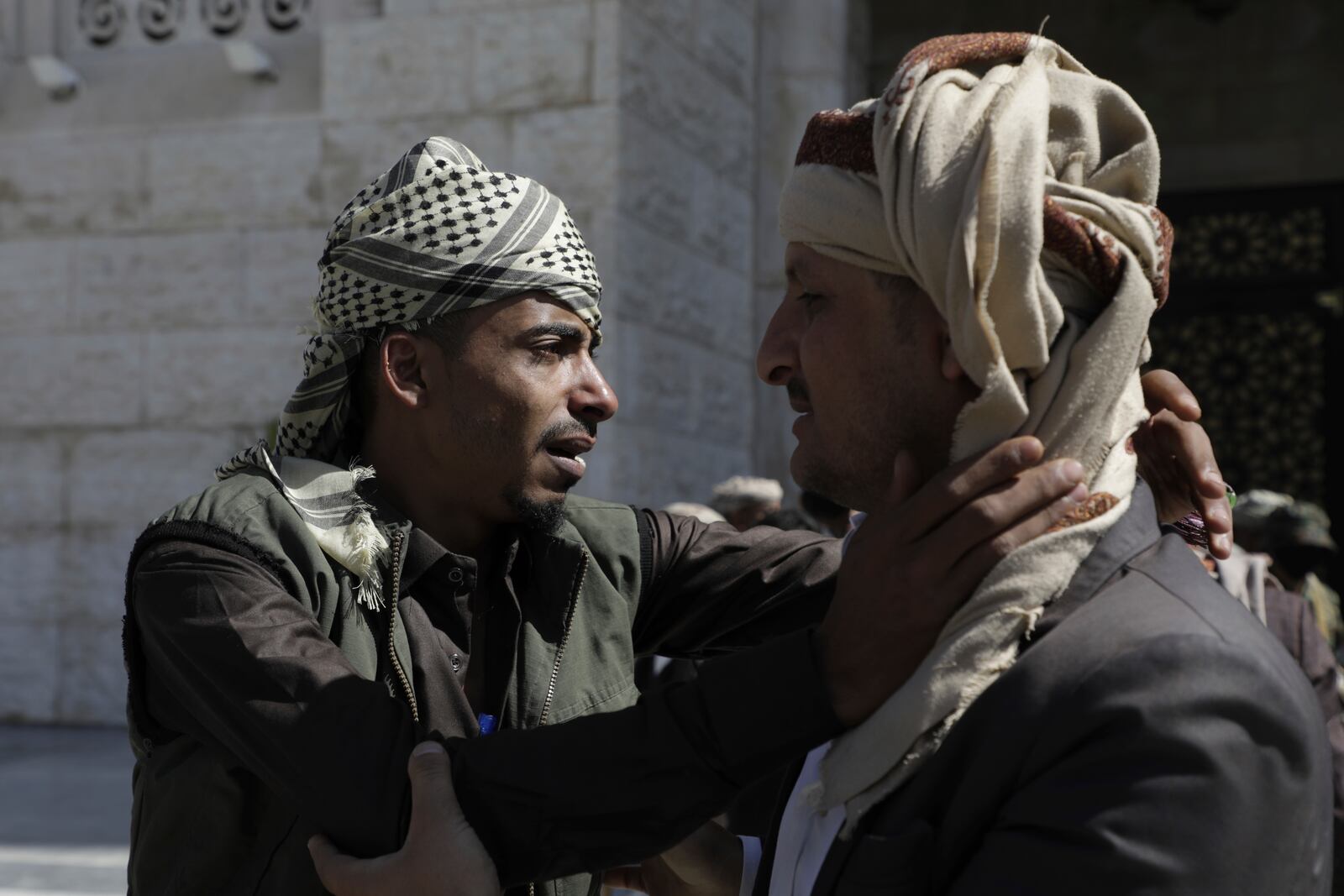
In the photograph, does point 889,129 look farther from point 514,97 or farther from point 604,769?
point 514,97

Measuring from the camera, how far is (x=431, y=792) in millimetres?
1796

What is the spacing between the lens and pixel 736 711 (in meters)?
1.65

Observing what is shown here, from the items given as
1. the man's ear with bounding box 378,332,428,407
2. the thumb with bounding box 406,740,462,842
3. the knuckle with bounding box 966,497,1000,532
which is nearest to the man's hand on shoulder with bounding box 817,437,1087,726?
the knuckle with bounding box 966,497,1000,532

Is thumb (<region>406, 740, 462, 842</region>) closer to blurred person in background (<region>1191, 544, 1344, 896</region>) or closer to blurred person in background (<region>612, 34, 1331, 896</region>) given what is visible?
blurred person in background (<region>612, 34, 1331, 896</region>)

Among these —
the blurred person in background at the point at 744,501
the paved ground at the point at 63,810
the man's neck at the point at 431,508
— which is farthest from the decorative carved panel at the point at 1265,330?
the man's neck at the point at 431,508

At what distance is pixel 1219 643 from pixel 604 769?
75 centimetres

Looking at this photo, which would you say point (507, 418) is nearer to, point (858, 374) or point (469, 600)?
point (469, 600)

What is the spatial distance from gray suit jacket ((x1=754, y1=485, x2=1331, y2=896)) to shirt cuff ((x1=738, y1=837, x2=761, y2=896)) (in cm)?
62

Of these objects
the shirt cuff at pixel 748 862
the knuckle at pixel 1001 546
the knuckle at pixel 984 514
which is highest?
the knuckle at pixel 984 514

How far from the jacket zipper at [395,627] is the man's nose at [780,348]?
28.1 inches

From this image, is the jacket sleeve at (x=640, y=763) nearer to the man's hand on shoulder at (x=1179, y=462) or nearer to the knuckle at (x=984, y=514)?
the knuckle at (x=984, y=514)

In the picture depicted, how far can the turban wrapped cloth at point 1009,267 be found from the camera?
149 centimetres

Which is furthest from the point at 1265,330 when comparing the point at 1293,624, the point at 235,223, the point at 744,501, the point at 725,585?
the point at 725,585

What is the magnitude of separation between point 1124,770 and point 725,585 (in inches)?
49.2
